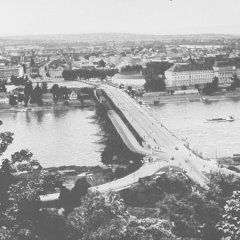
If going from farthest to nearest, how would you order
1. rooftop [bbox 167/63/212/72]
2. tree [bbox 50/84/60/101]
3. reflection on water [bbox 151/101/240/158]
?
1. rooftop [bbox 167/63/212/72]
2. tree [bbox 50/84/60/101]
3. reflection on water [bbox 151/101/240/158]

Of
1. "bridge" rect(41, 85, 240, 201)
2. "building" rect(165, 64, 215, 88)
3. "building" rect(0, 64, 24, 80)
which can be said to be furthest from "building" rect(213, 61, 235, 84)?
"building" rect(0, 64, 24, 80)

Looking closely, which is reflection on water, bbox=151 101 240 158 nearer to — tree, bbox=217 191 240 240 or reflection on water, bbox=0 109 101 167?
reflection on water, bbox=0 109 101 167

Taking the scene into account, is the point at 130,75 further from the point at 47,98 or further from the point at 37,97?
the point at 37,97

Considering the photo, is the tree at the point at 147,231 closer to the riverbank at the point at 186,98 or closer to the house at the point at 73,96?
the riverbank at the point at 186,98

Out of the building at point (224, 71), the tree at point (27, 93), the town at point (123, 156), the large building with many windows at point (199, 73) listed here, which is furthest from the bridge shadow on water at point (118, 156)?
the building at point (224, 71)

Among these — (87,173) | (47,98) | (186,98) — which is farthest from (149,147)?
(47,98)
